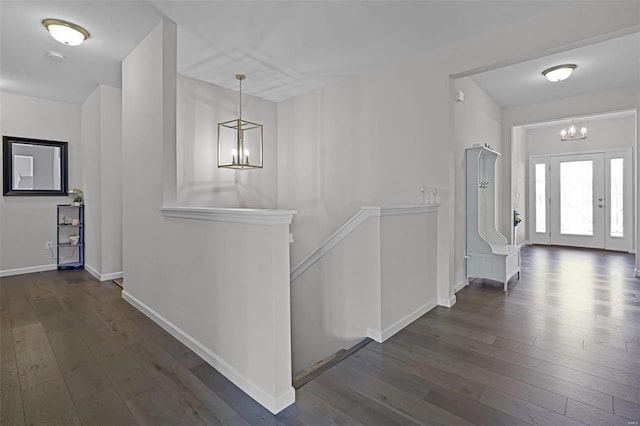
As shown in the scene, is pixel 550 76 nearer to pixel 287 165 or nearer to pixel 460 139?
pixel 460 139

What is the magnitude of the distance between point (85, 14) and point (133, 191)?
5.39 ft

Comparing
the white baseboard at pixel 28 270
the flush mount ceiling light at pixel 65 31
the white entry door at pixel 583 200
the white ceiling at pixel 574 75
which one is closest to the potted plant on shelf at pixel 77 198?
the white baseboard at pixel 28 270

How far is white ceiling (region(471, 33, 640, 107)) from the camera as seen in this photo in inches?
139

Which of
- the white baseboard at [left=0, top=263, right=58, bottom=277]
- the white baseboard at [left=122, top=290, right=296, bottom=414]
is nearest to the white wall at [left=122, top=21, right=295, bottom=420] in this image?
the white baseboard at [left=122, top=290, right=296, bottom=414]

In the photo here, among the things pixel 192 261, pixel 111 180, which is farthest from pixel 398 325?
pixel 111 180

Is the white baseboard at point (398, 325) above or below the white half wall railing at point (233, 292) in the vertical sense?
below

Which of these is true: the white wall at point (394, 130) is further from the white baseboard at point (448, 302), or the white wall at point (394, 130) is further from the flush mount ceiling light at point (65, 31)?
the flush mount ceiling light at point (65, 31)

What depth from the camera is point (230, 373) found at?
2029mm

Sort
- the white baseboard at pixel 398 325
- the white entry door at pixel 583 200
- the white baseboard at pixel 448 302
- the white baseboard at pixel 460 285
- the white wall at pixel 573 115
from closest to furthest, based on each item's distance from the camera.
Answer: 1. the white baseboard at pixel 398 325
2. the white baseboard at pixel 448 302
3. the white baseboard at pixel 460 285
4. the white wall at pixel 573 115
5. the white entry door at pixel 583 200

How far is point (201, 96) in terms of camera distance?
14.5 feet

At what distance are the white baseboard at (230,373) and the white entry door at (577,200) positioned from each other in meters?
7.82

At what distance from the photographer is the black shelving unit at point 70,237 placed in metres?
5.11

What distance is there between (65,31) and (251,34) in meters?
1.68

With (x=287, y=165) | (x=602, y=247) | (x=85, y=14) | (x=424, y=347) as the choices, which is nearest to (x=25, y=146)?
(x=85, y=14)
